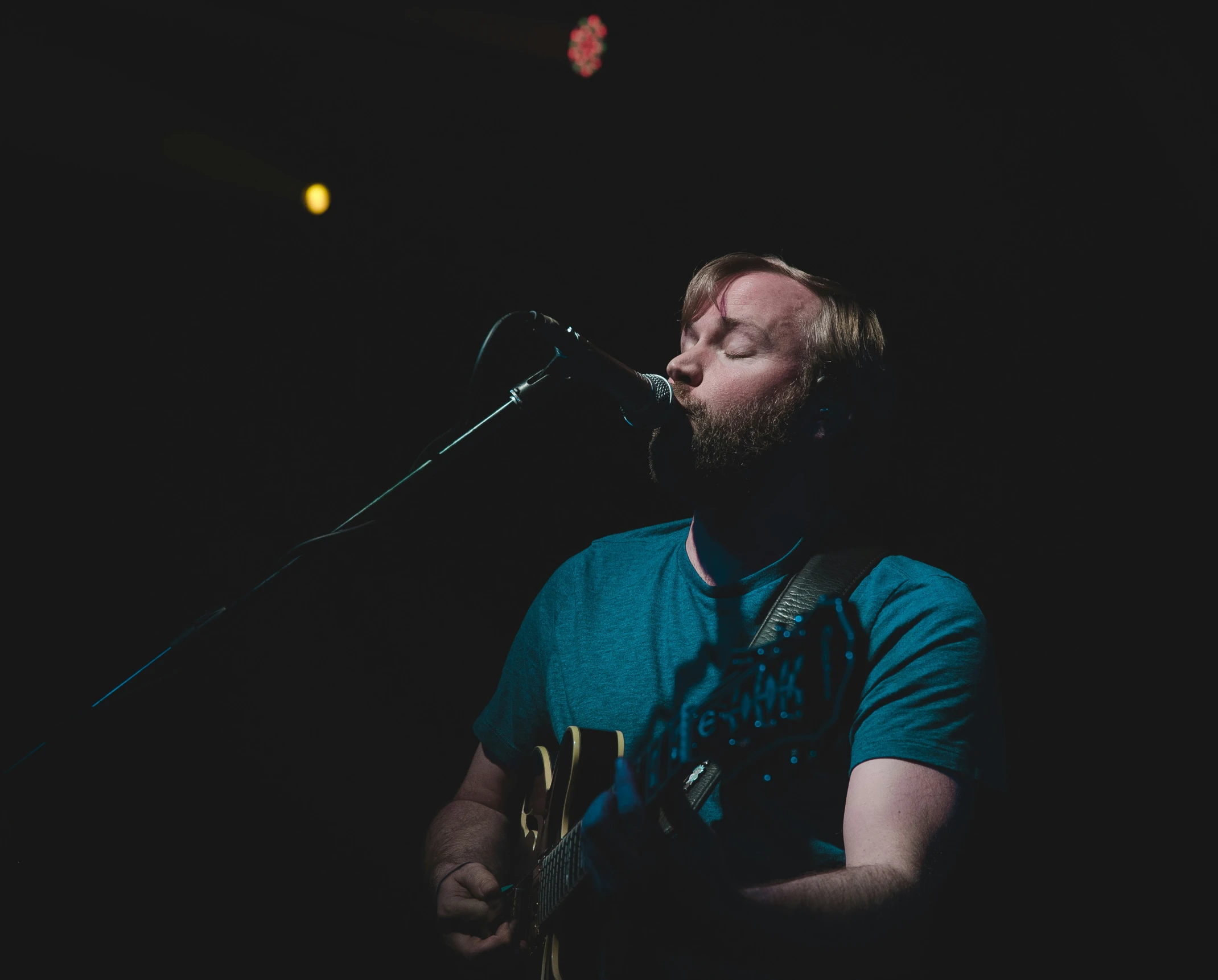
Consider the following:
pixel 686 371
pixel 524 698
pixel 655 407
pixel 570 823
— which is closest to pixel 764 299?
pixel 686 371

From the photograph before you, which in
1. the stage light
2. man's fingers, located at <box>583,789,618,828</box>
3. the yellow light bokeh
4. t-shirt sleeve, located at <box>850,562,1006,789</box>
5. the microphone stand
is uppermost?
the stage light

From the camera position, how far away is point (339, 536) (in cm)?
152

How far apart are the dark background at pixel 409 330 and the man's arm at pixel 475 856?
20.6 inches

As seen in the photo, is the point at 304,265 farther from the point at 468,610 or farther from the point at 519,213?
the point at 468,610

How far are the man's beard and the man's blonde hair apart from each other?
0.16m

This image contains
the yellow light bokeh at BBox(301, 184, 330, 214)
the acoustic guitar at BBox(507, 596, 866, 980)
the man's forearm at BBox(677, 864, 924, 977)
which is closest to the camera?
the man's forearm at BBox(677, 864, 924, 977)

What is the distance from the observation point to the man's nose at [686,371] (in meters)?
2.02

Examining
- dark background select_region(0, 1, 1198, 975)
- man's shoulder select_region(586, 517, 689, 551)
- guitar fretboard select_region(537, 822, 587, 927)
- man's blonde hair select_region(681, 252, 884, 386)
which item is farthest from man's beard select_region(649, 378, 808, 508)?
guitar fretboard select_region(537, 822, 587, 927)

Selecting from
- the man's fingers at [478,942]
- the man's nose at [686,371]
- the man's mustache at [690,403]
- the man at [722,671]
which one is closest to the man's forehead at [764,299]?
the man at [722,671]

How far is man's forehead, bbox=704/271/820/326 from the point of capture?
2.14 m

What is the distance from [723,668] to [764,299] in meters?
1.05

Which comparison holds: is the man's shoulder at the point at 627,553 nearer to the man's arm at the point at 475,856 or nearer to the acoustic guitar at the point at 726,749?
the man's arm at the point at 475,856

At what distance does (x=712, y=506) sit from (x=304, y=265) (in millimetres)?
1806

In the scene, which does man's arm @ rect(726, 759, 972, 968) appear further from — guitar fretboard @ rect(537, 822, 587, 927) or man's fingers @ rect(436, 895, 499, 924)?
man's fingers @ rect(436, 895, 499, 924)
